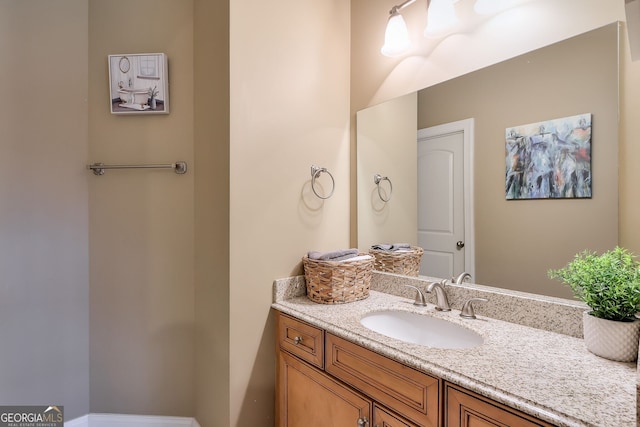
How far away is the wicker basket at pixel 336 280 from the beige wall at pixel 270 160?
0.50 ft

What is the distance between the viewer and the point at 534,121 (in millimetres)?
1208

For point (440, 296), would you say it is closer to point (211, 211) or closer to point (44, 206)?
point (211, 211)

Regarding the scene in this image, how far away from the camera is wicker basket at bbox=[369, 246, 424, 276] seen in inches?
63.6

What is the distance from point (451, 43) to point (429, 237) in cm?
86

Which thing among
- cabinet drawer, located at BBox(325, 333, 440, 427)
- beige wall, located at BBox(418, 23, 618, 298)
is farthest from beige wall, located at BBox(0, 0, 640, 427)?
cabinet drawer, located at BBox(325, 333, 440, 427)

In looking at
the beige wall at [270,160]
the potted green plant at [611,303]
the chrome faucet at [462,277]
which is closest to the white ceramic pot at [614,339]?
the potted green plant at [611,303]

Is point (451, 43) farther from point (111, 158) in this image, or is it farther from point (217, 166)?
point (111, 158)

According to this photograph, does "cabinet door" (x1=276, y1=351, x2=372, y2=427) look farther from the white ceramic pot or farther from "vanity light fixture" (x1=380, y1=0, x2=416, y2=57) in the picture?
"vanity light fixture" (x1=380, y1=0, x2=416, y2=57)

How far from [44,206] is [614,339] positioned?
2503 mm

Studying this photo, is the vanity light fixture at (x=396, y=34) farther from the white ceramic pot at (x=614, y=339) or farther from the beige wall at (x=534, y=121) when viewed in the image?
the white ceramic pot at (x=614, y=339)

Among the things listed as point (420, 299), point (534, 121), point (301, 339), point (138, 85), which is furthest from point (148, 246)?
point (534, 121)

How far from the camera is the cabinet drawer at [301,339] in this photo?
1277mm

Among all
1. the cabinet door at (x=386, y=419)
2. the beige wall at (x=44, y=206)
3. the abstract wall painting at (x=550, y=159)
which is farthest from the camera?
the beige wall at (x=44, y=206)

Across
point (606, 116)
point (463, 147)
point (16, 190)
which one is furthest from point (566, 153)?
point (16, 190)
